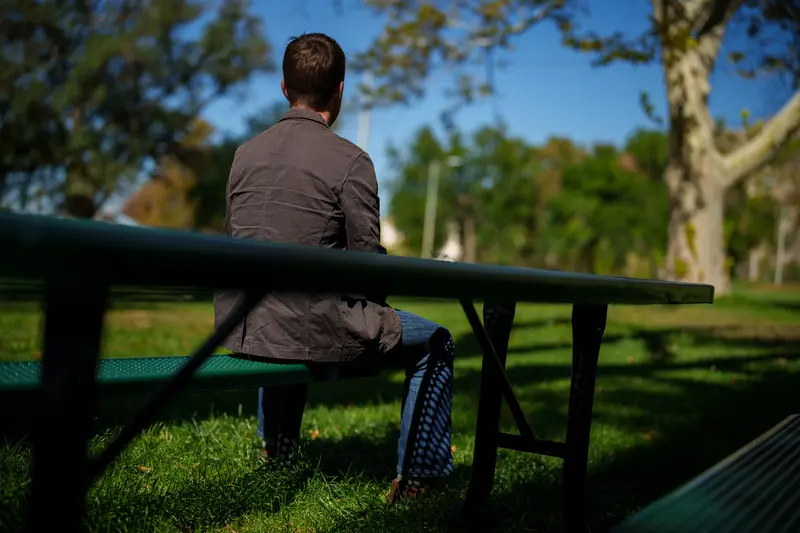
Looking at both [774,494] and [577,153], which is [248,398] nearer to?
[774,494]

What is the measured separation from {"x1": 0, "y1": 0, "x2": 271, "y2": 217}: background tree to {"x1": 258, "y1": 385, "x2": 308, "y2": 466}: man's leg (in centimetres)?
2850

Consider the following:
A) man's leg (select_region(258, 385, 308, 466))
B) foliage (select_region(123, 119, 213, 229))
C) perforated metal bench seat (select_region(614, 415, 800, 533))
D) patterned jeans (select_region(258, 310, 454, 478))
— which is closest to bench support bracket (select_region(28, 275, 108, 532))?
perforated metal bench seat (select_region(614, 415, 800, 533))

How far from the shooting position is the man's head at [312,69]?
2.87 metres

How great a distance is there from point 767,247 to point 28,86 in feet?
199

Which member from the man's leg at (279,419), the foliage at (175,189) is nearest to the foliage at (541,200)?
the foliage at (175,189)

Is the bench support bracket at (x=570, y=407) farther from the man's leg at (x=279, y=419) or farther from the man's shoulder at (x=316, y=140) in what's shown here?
the man's leg at (x=279, y=419)

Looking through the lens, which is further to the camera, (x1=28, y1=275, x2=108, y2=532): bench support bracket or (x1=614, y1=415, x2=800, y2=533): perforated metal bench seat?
(x1=614, y1=415, x2=800, y2=533): perforated metal bench seat

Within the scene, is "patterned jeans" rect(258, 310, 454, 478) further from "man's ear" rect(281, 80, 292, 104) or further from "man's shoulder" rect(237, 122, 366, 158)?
"man's ear" rect(281, 80, 292, 104)

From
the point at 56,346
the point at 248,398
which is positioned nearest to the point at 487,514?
the point at 56,346

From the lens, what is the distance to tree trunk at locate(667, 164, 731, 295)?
650 inches

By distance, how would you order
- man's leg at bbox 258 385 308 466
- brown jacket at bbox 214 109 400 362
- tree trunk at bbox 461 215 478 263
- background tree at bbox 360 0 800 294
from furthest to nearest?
tree trunk at bbox 461 215 478 263, background tree at bbox 360 0 800 294, man's leg at bbox 258 385 308 466, brown jacket at bbox 214 109 400 362

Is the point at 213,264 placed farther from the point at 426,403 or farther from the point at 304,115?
the point at 426,403

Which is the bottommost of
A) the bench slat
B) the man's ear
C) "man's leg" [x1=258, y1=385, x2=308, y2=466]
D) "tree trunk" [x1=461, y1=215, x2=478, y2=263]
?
"man's leg" [x1=258, y1=385, x2=308, y2=466]

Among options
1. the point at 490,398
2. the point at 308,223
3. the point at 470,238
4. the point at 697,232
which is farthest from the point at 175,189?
the point at 470,238
